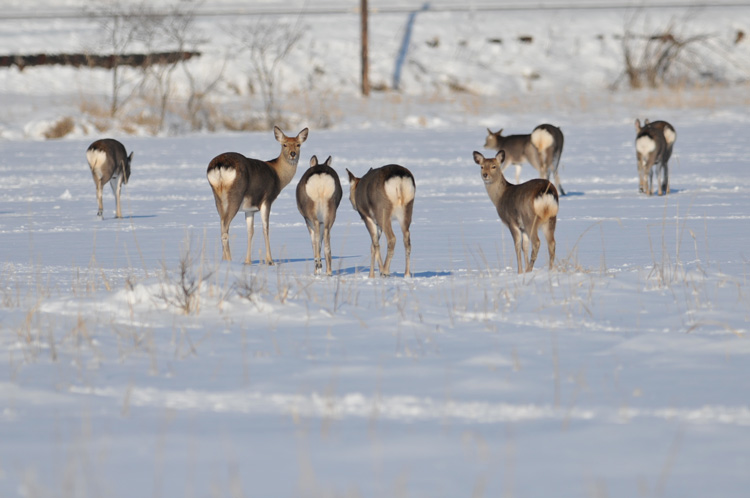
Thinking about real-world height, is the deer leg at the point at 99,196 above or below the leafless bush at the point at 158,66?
below

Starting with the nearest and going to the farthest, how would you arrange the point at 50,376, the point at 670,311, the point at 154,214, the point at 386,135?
the point at 50,376 < the point at 670,311 < the point at 154,214 < the point at 386,135

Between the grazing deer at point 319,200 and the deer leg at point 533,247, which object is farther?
the grazing deer at point 319,200

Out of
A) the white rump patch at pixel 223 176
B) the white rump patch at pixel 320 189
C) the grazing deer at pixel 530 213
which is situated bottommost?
the grazing deer at pixel 530 213

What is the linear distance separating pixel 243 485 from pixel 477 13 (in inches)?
2051

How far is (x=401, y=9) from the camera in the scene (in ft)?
181

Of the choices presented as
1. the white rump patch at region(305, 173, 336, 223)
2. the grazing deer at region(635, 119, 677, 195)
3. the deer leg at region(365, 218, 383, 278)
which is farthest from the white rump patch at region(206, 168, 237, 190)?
the grazing deer at region(635, 119, 677, 195)

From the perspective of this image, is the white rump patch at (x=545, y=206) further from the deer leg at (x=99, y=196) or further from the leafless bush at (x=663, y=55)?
the leafless bush at (x=663, y=55)

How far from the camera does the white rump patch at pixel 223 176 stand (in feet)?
37.3

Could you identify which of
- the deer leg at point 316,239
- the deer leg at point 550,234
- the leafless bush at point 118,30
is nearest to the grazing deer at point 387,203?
the deer leg at point 316,239

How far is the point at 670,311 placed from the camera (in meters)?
7.58

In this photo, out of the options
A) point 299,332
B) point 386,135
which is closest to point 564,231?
point 299,332

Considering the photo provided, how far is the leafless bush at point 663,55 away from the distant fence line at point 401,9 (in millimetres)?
2371

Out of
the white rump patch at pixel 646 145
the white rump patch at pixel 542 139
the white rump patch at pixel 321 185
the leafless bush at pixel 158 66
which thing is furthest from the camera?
the leafless bush at pixel 158 66

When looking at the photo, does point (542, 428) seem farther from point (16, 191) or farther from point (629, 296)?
point (16, 191)
